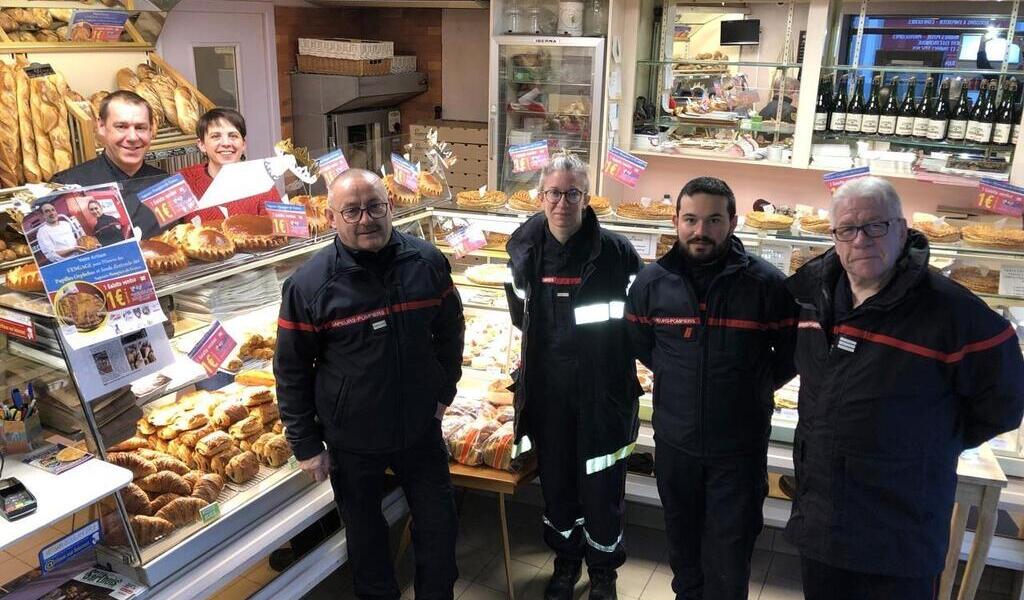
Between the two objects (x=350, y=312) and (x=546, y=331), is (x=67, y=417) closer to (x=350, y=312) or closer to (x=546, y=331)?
(x=350, y=312)

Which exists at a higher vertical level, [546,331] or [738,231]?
[738,231]

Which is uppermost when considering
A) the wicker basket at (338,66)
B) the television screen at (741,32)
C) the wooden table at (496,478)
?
the television screen at (741,32)

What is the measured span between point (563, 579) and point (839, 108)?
3976 millimetres

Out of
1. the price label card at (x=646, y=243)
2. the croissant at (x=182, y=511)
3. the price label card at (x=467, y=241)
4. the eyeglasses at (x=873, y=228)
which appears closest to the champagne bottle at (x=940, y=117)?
the price label card at (x=646, y=243)

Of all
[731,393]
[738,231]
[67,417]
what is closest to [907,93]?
[738,231]

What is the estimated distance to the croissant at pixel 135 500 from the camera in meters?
2.29

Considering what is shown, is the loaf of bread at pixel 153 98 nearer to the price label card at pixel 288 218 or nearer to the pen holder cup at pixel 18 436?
the price label card at pixel 288 218

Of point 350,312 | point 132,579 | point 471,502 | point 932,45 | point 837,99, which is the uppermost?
point 932,45

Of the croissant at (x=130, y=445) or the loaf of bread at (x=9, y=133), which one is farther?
the loaf of bread at (x=9, y=133)

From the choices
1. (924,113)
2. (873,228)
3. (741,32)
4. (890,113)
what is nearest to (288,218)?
(873,228)

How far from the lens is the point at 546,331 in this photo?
2.82m

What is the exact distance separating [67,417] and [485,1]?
5.17 metres

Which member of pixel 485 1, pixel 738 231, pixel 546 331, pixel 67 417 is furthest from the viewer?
pixel 485 1

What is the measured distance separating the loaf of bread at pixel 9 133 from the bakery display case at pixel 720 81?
402 cm
